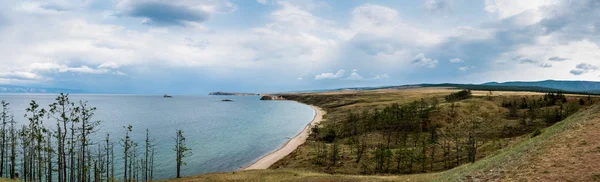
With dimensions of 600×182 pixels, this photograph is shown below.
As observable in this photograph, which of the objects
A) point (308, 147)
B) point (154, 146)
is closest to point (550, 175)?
point (308, 147)

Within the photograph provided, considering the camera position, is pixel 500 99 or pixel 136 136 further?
pixel 500 99

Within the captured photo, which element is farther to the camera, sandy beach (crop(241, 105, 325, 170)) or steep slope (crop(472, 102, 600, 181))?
sandy beach (crop(241, 105, 325, 170))

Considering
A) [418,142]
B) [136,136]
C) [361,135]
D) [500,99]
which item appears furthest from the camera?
[500,99]

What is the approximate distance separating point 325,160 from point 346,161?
6.06m

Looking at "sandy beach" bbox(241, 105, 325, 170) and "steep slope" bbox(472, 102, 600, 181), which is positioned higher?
"steep slope" bbox(472, 102, 600, 181)

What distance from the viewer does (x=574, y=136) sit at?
1212 inches

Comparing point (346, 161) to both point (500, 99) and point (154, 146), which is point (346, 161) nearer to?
point (154, 146)

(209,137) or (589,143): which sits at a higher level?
(589,143)

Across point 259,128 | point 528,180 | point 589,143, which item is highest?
point 589,143

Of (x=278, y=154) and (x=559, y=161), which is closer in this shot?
(x=559, y=161)

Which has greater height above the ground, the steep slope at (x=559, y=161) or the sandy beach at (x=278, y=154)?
the steep slope at (x=559, y=161)

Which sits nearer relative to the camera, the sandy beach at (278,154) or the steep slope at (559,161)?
the steep slope at (559,161)

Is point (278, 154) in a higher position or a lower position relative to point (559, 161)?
lower

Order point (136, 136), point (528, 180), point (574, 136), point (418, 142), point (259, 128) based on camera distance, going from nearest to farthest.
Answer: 1. point (528, 180)
2. point (574, 136)
3. point (418, 142)
4. point (136, 136)
5. point (259, 128)
